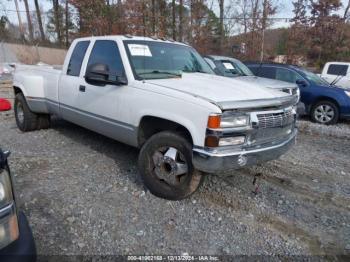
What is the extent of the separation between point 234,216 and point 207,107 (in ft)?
4.18

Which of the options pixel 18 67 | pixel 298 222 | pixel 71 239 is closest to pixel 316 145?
pixel 298 222

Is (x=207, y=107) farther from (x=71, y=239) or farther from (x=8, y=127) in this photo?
(x=8, y=127)

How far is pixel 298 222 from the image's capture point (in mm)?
3291

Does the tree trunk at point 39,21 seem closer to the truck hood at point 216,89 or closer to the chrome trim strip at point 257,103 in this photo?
the truck hood at point 216,89

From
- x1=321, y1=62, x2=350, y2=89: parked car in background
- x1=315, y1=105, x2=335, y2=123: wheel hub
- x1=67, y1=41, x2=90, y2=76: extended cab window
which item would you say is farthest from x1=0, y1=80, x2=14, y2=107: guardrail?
x1=321, y1=62, x2=350, y2=89: parked car in background

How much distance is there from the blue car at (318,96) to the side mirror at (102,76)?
672 cm

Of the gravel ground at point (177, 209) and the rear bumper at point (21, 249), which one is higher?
the rear bumper at point (21, 249)

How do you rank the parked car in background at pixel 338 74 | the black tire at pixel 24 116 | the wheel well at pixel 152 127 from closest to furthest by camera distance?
the wheel well at pixel 152 127 < the black tire at pixel 24 116 < the parked car in background at pixel 338 74

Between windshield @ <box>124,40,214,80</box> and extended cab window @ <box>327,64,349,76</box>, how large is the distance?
998cm

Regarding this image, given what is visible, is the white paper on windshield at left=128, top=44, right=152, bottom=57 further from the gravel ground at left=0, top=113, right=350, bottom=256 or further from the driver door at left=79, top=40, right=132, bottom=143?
the gravel ground at left=0, top=113, right=350, bottom=256

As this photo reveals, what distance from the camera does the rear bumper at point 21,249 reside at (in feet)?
5.51

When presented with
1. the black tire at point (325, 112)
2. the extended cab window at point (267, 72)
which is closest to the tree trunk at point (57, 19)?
the extended cab window at point (267, 72)

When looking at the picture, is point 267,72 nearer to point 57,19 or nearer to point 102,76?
point 102,76

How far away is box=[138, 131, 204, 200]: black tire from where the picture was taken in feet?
10.8
